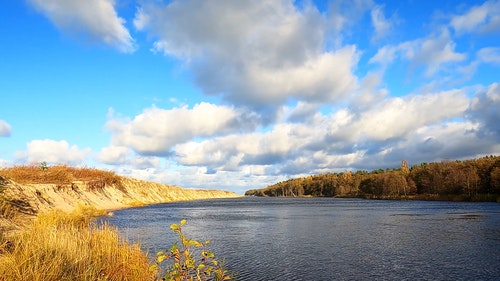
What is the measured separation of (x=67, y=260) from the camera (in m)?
14.4

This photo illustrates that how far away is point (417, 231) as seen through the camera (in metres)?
42.4

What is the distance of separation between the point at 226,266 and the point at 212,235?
55.2 feet

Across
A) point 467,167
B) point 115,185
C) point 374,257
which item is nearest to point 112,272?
point 374,257

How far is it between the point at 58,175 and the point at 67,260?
7252 centimetres

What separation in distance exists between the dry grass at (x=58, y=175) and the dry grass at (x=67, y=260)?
4275 centimetres

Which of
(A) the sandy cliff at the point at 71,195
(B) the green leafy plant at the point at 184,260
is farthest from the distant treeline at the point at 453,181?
(B) the green leafy plant at the point at 184,260

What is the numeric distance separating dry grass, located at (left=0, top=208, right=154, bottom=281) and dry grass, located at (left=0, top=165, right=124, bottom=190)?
140ft

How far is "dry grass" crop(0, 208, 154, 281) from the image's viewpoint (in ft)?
39.7

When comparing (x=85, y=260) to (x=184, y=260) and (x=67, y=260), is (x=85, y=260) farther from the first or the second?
(x=184, y=260)

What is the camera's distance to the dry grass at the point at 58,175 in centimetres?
6781

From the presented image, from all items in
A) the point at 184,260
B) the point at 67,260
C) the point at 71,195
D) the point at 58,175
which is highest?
the point at 58,175

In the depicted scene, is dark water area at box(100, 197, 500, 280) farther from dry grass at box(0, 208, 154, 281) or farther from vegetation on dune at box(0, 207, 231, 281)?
vegetation on dune at box(0, 207, 231, 281)

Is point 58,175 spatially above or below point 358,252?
above

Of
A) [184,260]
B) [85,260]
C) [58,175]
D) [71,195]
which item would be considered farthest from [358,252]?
[58,175]
